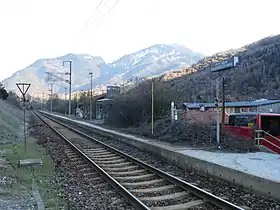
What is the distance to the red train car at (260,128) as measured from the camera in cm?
1969

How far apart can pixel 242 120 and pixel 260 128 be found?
2292 mm

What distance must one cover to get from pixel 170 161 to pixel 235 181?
503cm

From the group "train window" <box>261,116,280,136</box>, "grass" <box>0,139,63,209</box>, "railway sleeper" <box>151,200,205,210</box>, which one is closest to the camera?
"railway sleeper" <box>151,200,205,210</box>

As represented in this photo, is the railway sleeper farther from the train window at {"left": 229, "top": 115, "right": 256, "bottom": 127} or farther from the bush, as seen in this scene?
the bush

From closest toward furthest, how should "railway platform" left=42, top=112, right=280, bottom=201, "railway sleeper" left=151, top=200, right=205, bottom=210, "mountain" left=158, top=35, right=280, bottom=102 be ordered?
"railway sleeper" left=151, top=200, right=205, bottom=210 → "railway platform" left=42, top=112, right=280, bottom=201 → "mountain" left=158, top=35, right=280, bottom=102

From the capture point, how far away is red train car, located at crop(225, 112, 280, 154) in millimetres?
19688

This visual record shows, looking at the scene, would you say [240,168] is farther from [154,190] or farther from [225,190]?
[154,190]

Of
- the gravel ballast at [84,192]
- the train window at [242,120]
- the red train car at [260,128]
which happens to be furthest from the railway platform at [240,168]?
the train window at [242,120]

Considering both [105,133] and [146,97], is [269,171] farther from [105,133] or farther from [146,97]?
[146,97]

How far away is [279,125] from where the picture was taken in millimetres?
22281

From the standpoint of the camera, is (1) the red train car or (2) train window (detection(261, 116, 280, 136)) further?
(2) train window (detection(261, 116, 280, 136))

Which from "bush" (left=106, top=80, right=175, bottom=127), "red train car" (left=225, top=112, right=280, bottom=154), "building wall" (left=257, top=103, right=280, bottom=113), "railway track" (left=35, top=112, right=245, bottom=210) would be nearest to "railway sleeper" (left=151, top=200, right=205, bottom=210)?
"railway track" (left=35, top=112, right=245, bottom=210)

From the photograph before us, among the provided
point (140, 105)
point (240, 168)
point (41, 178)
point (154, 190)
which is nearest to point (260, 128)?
point (240, 168)

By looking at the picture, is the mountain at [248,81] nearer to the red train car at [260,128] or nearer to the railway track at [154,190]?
the red train car at [260,128]
